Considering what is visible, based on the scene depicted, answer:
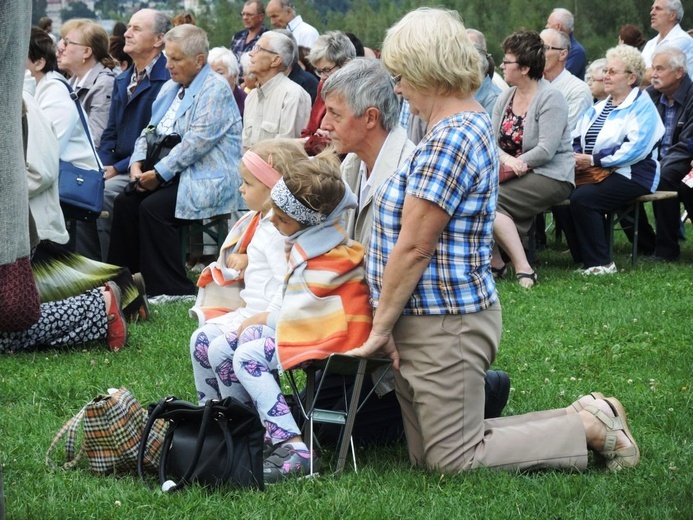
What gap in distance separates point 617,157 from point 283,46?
9.47ft

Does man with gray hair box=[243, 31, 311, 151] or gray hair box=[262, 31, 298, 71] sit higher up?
gray hair box=[262, 31, 298, 71]

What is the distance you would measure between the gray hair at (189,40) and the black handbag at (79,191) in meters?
1.16

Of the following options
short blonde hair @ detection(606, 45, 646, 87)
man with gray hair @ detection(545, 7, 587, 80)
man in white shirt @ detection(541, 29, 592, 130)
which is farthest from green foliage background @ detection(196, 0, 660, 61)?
short blonde hair @ detection(606, 45, 646, 87)

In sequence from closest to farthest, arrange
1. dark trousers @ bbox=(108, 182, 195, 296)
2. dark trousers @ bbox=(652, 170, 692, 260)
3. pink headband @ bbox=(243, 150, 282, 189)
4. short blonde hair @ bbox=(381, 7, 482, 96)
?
1. short blonde hair @ bbox=(381, 7, 482, 96)
2. pink headband @ bbox=(243, 150, 282, 189)
3. dark trousers @ bbox=(108, 182, 195, 296)
4. dark trousers @ bbox=(652, 170, 692, 260)

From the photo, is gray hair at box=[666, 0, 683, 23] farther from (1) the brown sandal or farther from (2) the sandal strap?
(2) the sandal strap

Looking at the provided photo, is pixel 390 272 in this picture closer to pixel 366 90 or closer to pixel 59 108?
pixel 366 90

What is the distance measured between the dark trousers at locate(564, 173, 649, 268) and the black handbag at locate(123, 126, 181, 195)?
335cm

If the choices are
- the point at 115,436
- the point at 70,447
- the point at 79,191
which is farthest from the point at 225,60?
the point at 115,436

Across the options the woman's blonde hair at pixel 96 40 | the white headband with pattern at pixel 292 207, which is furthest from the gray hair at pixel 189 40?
the white headband with pattern at pixel 292 207

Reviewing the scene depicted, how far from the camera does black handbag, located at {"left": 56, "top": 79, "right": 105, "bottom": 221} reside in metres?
7.81

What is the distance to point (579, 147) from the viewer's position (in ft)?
32.1

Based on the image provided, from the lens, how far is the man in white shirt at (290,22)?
13289mm

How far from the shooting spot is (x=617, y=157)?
918 centimetres

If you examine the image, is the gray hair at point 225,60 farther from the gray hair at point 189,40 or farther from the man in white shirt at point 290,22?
the man in white shirt at point 290,22
